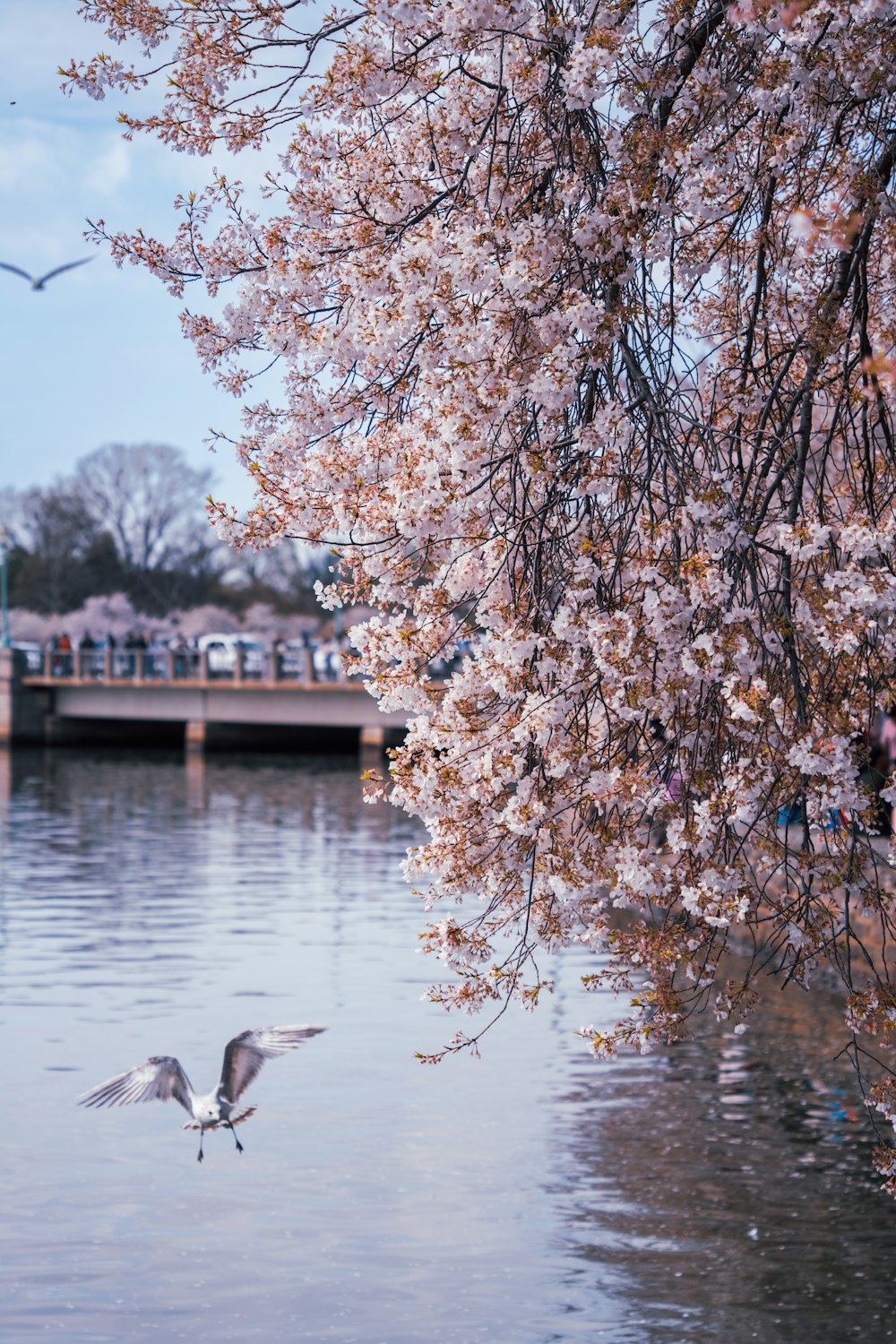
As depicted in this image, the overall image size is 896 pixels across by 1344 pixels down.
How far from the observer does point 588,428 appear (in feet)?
25.2

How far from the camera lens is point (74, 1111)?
14.2 m

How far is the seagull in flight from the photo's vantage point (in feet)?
36.3

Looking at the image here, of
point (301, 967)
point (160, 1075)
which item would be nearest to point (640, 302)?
point (160, 1075)

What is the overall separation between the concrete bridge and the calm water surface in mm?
40964

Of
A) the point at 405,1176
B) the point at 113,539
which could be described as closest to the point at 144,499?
the point at 113,539

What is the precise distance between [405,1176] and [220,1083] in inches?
65.9

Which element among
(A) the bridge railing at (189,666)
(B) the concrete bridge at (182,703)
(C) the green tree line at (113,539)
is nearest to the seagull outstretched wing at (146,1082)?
(B) the concrete bridge at (182,703)

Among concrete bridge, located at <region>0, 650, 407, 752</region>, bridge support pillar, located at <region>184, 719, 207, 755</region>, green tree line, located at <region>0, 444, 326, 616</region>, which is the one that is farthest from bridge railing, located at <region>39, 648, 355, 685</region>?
green tree line, located at <region>0, 444, 326, 616</region>

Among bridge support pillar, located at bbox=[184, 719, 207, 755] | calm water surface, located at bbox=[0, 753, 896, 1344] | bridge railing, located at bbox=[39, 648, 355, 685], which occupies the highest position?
bridge railing, located at bbox=[39, 648, 355, 685]

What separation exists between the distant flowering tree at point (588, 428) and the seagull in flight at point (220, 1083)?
120 inches

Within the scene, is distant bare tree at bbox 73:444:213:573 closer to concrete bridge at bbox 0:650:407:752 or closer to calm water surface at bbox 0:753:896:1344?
concrete bridge at bbox 0:650:407:752

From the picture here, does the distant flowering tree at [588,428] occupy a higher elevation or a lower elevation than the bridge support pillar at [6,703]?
higher

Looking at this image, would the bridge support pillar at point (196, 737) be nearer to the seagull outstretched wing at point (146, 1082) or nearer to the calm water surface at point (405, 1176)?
the calm water surface at point (405, 1176)

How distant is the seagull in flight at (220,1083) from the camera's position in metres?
11.1
